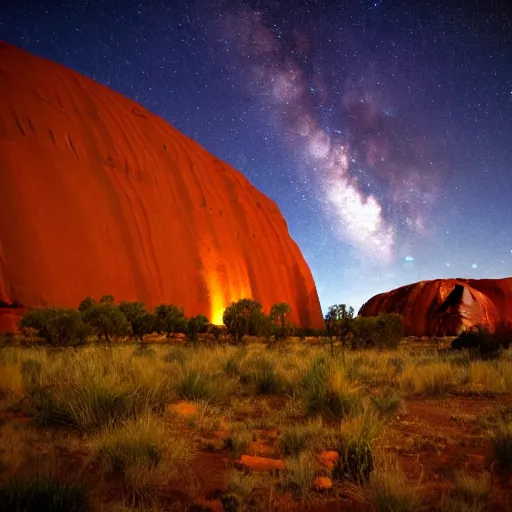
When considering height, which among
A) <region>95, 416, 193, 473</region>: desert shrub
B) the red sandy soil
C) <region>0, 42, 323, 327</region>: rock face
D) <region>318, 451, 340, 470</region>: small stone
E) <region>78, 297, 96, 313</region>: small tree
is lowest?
the red sandy soil

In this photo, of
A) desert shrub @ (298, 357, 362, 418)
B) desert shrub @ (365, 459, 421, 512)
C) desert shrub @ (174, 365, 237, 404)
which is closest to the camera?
desert shrub @ (365, 459, 421, 512)

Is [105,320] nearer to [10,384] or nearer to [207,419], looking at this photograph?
[10,384]

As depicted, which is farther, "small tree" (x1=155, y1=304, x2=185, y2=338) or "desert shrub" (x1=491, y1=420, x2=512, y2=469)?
"small tree" (x1=155, y1=304, x2=185, y2=338)

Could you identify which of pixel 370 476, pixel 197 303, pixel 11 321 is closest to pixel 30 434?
pixel 370 476

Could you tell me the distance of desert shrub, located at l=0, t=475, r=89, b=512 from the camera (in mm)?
2230

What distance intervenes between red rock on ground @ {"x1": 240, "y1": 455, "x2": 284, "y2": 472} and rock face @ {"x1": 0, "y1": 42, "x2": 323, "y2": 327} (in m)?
28.6

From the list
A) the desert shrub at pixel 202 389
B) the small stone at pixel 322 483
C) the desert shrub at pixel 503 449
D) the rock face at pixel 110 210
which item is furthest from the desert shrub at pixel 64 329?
the desert shrub at pixel 503 449

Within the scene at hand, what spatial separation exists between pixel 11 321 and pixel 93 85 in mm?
31421

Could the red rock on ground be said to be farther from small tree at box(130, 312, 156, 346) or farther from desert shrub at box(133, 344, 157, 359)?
small tree at box(130, 312, 156, 346)

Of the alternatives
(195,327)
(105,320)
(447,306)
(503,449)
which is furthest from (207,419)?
(447,306)

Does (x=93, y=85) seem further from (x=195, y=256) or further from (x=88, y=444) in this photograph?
(x=88, y=444)

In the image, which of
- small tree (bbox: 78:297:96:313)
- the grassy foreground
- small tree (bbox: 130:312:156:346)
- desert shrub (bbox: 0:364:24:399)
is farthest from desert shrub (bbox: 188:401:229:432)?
small tree (bbox: 78:297:96:313)

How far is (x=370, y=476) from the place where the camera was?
293cm

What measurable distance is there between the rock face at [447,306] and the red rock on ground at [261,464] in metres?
36.3
